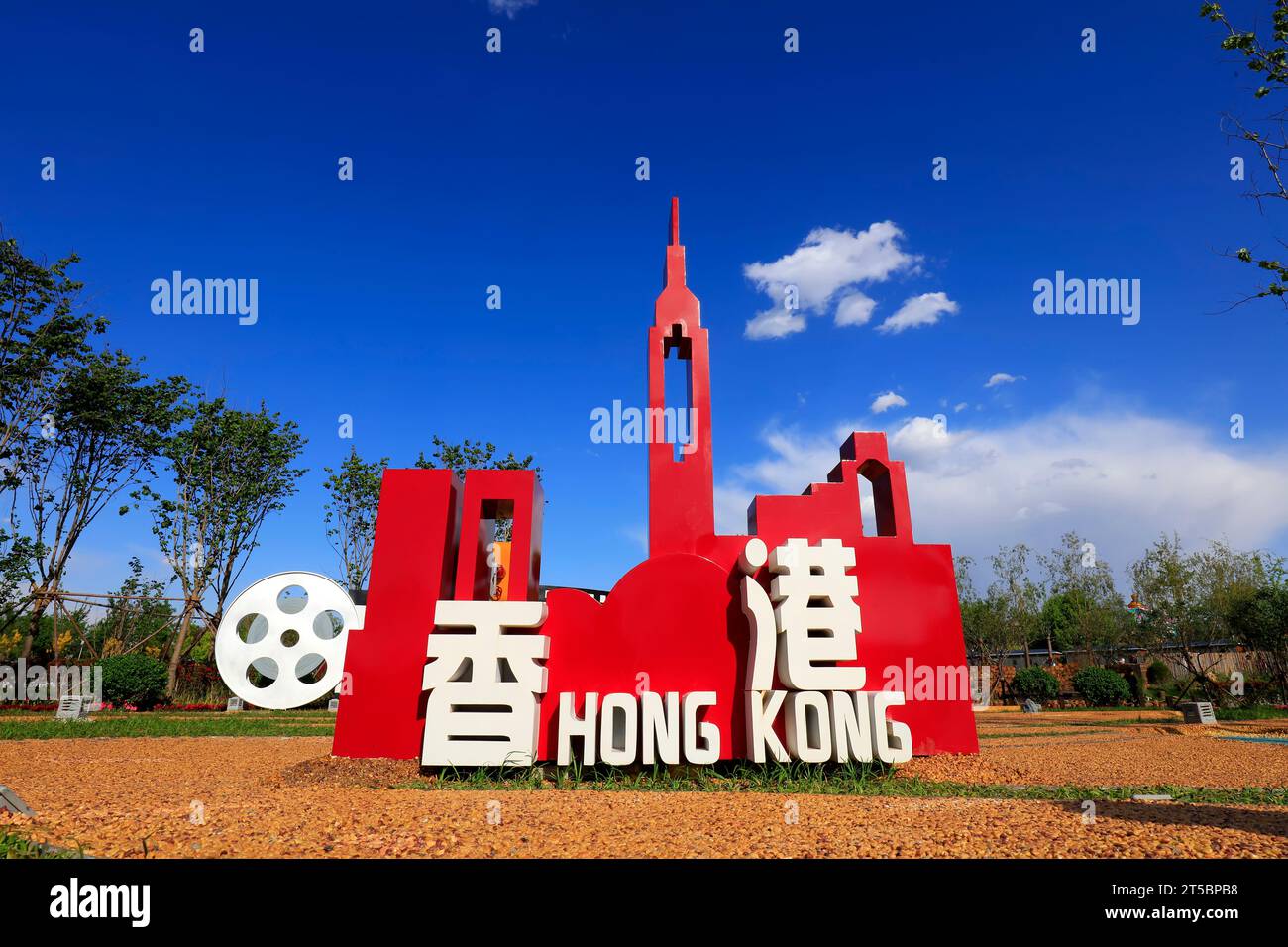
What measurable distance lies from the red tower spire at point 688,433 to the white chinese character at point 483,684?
7.65 feet

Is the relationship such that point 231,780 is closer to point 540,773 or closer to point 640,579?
point 540,773

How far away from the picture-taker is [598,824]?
5742 mm

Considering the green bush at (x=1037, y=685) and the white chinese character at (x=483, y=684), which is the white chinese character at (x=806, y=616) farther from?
the green bush at (x=1037, y=685)

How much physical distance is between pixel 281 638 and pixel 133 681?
4.46 m

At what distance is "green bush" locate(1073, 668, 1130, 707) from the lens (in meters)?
23.7

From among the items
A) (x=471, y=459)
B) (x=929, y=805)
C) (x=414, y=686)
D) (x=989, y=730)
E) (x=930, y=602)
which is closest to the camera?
(x=929, y=805)

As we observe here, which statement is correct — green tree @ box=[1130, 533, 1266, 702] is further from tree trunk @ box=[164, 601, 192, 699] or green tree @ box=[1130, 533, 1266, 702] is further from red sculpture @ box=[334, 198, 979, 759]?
tree trunk @ box=[164, 601, 192, 699]

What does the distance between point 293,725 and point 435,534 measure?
12.0 metres

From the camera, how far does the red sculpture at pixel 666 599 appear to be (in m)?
9.34

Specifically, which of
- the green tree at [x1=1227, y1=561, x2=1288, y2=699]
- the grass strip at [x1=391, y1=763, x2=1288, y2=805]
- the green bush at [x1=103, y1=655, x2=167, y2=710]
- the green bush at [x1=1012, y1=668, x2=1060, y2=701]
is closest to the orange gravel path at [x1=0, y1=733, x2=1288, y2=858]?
the grass strip at [x1=391, y1=763, x2=1288, y2=805]
